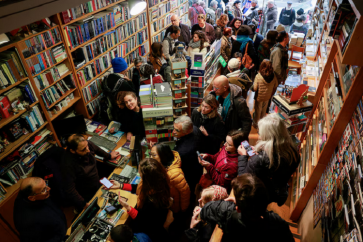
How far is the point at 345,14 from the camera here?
7.16ft

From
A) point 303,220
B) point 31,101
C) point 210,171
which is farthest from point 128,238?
point 31,101

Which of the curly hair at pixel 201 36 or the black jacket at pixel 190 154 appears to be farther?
the curly hair at pixel 201 36

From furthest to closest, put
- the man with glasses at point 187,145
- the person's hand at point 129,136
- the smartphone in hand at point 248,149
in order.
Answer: the person's hand at point 129,136 < the man with glasses at point 187,145 < the smartphone in hand at point 248,149

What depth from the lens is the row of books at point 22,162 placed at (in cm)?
308

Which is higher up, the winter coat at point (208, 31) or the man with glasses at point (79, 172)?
the winter coat at point (208, 31)

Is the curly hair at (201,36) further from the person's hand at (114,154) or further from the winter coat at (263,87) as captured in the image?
the person's hand at (114,154)

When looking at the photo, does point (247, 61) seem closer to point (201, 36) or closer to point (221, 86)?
point (201, 36)

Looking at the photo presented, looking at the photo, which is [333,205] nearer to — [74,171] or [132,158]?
[132,158]

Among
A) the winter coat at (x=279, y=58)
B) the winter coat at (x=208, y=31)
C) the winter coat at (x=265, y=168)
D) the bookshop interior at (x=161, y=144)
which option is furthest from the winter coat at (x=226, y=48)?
the winter coat at (x=265, y=168)

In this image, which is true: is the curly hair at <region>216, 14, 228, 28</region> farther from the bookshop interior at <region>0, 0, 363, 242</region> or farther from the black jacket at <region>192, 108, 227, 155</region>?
the black jacket at <region>192, 108, 227, 155</region>

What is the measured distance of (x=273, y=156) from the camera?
2.39 metres

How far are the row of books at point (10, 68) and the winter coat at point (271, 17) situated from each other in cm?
815

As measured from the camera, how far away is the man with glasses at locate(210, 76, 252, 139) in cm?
355

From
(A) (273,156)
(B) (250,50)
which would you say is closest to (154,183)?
(A) (273,156)
